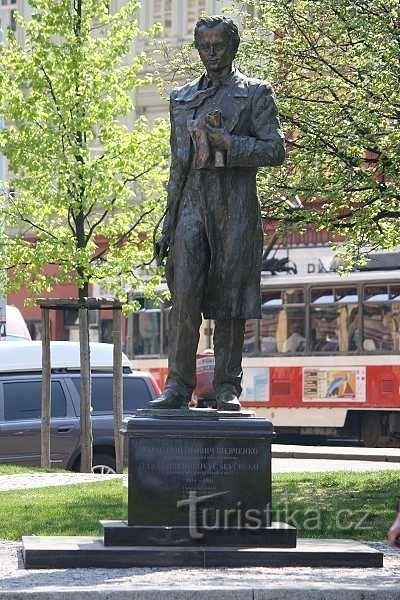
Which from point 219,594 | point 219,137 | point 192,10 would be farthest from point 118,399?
point 192,10

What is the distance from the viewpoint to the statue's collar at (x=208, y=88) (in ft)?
35.4

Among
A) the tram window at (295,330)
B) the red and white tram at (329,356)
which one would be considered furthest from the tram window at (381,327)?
the tram window at (295,330)

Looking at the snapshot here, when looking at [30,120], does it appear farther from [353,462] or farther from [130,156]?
[353,462]

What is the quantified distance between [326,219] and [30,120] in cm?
534

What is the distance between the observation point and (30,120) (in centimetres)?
2131

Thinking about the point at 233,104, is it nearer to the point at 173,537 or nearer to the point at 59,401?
the point at 173,537

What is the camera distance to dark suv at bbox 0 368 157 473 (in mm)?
22734

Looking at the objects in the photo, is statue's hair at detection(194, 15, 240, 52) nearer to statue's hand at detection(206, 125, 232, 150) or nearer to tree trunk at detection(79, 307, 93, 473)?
statue's hand at detection(206, 125, 232, 150)

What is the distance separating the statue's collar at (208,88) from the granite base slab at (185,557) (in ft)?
8.87

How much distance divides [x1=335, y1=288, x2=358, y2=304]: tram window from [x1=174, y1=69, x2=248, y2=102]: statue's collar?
2121 cm

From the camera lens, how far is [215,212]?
1076 centimetres

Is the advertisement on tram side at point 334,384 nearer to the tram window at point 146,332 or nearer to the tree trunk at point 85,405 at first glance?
the tram window at point 146,332

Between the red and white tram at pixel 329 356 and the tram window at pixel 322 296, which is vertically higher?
the tram window at pixel 322 296

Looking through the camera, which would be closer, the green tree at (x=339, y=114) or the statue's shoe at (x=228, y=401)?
the statue's shoe at (x=228, y=401)
